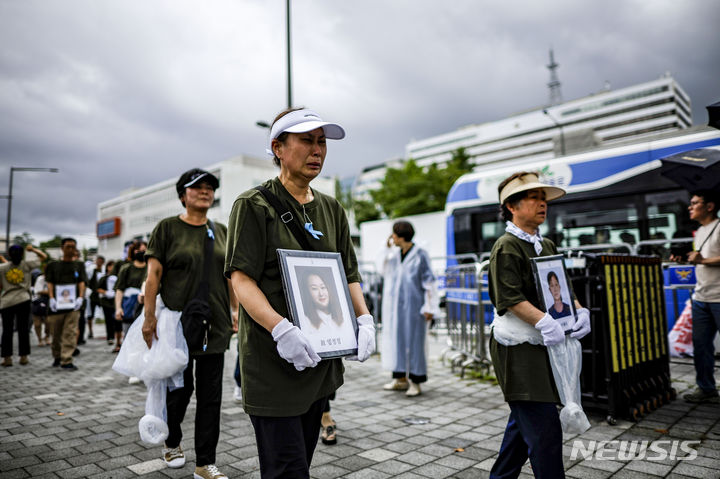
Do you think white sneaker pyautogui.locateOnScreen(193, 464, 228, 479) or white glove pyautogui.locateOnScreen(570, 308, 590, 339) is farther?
white sneaker pyautogui.locateOnScreen(193, 464, 228, 479)

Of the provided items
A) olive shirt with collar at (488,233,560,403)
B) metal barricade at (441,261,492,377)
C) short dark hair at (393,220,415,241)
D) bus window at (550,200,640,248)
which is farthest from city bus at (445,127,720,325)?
olive shirt with collar at (488,233,560,403)

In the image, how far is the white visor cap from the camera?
190 centimetres

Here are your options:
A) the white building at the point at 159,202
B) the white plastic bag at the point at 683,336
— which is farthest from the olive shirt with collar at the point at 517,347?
the white building at the point at 159,202

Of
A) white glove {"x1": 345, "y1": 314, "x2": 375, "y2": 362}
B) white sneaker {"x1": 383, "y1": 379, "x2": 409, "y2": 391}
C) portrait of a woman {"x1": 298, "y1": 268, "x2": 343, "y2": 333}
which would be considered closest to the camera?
portrait of a woman {"x1": 298, "y1": 268, "x2": 343, "y2": 333}

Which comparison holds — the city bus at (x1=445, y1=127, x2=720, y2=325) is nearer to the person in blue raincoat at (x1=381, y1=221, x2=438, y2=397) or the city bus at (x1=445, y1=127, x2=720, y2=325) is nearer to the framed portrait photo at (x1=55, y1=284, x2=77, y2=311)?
the person in blue raincoat at (x1=381, y1=221, x2=438, y2=397)

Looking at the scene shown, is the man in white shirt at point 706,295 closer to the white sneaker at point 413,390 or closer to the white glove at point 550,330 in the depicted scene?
the white sneaker at point 413,390

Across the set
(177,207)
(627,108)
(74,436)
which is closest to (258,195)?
(74,436)

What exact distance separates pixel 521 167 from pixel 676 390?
23.2 feet

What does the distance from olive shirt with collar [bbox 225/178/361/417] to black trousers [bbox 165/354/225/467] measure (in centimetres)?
147

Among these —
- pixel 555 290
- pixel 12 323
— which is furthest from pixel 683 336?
pixel 12 323

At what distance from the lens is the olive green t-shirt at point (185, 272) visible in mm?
3295

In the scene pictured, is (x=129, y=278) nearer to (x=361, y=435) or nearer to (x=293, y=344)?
(x=361, y=435)

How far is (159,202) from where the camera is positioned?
270 feet

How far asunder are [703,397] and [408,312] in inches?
125
